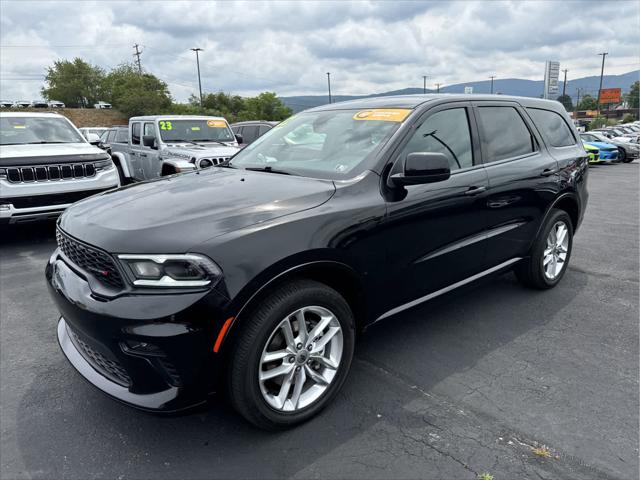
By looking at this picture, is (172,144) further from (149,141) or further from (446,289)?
(446,289)

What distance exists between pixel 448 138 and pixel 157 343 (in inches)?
95.0

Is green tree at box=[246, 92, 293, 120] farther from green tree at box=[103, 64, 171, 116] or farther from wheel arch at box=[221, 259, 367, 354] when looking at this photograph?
wheel arch at box=[221, 259, 367, 354]

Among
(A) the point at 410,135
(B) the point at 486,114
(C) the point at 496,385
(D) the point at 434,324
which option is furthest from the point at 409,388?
(B) the point at 486,114

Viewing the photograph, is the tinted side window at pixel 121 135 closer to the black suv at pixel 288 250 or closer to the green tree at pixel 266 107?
the black suv at pixel 288 250

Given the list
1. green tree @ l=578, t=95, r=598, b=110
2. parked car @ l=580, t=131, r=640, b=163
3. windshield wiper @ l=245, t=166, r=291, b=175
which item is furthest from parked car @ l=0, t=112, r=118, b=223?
green tree @ l=578, t=95, r=598, b=110

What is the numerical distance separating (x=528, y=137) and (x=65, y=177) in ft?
→ 18.7

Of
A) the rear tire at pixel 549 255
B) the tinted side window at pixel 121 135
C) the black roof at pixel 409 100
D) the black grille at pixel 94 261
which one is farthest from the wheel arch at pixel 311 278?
the tinted side window at pixel 121 135

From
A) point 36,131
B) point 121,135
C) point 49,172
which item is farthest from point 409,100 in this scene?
point 121,135

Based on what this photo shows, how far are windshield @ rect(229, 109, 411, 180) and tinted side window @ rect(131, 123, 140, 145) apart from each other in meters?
7.27

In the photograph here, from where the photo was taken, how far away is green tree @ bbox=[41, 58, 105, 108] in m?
73.1

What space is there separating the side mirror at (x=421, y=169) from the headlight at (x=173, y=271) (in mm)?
1275

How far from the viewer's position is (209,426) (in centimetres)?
256

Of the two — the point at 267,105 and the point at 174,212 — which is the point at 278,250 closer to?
the point at 174,212

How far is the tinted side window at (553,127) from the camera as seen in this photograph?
14.1 feet
